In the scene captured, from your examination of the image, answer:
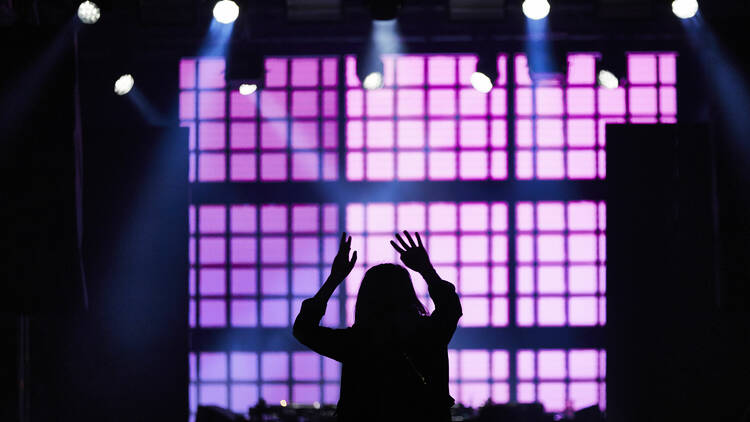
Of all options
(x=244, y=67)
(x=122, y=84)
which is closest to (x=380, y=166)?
(x=244, y=67)

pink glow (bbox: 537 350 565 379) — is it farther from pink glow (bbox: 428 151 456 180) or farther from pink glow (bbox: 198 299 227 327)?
pink glow (bbox: 198 299 227 327)

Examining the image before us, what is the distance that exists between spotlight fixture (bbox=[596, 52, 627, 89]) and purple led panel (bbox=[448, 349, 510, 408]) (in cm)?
262

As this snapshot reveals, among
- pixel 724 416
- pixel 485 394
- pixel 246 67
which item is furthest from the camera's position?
pixel 485 394

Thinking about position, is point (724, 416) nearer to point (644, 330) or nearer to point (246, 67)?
point (644, 330)

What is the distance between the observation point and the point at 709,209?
6.18 metres

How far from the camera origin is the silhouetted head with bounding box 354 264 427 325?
2.55 m

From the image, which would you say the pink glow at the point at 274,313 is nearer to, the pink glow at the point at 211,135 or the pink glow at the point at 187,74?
the pink glow at the point at 211,135

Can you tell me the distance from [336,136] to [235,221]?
127cm

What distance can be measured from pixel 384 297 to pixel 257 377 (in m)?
4.97

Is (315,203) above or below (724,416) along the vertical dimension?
above

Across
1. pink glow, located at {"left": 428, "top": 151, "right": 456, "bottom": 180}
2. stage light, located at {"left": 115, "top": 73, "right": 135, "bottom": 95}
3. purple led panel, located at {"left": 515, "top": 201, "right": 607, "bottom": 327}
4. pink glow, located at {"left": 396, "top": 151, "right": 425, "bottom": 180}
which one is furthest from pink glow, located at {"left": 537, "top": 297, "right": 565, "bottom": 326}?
stage light, located at {"left": 115, "top": 73, "right": 135, "bottom": 95}

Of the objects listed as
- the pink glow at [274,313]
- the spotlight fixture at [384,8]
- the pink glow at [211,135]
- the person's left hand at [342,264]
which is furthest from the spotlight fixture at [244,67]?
the person's left hand at [342,264]

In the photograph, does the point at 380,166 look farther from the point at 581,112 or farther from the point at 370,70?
the point at 581,112

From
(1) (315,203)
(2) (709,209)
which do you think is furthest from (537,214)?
(1) (315,203)
